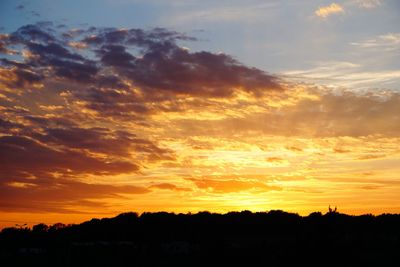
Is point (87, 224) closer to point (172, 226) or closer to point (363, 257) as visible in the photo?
point (172, 226)

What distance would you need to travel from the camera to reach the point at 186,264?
43125 millimetres

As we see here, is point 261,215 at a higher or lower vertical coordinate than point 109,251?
higher

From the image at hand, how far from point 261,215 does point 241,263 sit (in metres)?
35.6

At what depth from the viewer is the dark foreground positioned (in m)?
38.5

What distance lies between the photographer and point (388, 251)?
46.8 m

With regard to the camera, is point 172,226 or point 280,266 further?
point 172,226

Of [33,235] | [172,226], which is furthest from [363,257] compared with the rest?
[33,235]

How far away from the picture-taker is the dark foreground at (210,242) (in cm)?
3850

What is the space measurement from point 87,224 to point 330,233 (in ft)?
128

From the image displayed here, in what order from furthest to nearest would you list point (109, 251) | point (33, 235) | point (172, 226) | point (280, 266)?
1. point (172, 226)
2. point (33, 235)
3. point (109, 251)
4. point (280, 266)

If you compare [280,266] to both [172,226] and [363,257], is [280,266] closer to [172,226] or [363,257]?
[363,257]

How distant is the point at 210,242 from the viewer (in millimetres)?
41375

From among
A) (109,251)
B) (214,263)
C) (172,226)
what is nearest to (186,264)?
(214,263)

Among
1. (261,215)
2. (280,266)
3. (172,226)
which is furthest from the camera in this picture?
(261,215)
